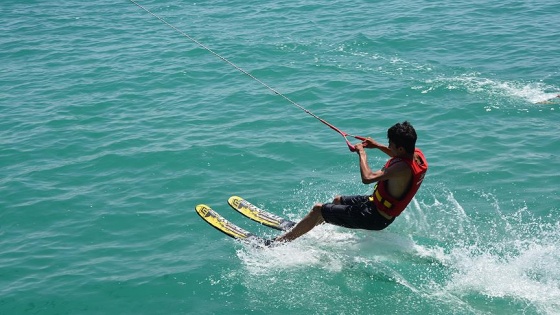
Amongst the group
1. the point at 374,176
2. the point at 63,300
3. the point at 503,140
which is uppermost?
the point at 374,176

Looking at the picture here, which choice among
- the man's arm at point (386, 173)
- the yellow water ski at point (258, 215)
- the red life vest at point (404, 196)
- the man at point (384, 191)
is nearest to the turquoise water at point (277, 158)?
the yellow water ski at point (258, 215)

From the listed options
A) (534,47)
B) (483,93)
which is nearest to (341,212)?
(483,93)

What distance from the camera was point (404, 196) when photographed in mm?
9523

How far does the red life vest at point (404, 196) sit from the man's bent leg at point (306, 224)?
94cm

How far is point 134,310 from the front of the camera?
32.2 feet

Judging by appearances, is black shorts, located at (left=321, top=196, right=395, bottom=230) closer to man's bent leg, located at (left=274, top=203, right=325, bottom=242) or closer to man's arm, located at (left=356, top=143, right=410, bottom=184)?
man's bent leg, located at (left=274, top=203, right=325, bottom=242)

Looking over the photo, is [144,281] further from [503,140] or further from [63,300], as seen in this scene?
[503,140]

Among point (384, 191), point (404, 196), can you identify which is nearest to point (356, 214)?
point (384, 191)

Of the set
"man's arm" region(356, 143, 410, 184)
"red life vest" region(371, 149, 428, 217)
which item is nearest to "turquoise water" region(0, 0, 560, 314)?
"red life vest" region(371, 149, 428, 217)

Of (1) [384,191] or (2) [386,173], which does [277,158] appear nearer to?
(1) [384,191]

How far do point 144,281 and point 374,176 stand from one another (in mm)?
3855

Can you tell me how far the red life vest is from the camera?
9273 mm

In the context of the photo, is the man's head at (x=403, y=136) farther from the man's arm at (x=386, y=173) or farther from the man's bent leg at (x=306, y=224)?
the man's bent leg at (x=306, y=224)

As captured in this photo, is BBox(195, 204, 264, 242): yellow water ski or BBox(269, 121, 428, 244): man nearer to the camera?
BBox(269, 121, 428, 244): man
